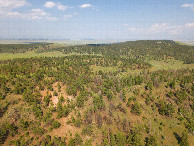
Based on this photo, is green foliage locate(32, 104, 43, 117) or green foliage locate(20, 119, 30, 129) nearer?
green foliage locate(20, 119, 30, 129)

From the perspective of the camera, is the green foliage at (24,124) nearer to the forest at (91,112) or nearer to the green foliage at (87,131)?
the forest at (91,112)

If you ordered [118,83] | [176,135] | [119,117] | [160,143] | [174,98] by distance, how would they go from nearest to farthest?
[160,143], [176,135], [119,117], [174,98], [118,83]

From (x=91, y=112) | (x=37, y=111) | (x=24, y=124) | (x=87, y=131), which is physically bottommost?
(x=87, y=131)

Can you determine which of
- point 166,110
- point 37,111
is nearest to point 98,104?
point 37,111

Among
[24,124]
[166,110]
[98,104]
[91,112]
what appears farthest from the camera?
[98,104]

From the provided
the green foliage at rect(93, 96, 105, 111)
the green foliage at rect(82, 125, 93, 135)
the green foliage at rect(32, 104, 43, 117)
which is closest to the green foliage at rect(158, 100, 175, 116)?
the green foliage at rect(93, 96, 105, 111)

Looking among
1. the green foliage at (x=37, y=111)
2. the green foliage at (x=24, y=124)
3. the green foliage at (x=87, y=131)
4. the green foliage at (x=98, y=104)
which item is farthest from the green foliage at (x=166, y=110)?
the green foliage at (x=24, y=124)

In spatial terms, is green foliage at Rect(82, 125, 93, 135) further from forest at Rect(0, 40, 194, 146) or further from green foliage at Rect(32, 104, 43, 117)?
green foliage at Rect(32, 104, 43, 117)

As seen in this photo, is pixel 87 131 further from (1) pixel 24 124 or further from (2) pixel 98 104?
(1) pixel 24 124

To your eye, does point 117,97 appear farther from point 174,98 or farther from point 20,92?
point 20,92

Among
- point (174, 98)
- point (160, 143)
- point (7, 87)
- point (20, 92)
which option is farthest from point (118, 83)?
point (7, 87)

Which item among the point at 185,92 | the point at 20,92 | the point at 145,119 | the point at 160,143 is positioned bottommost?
A: the point at 160,143
